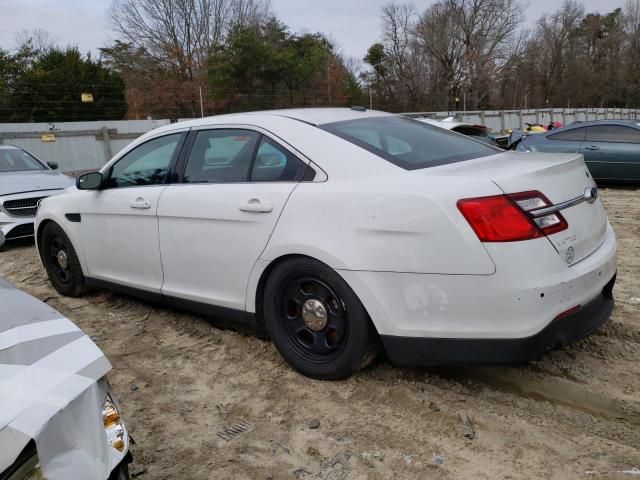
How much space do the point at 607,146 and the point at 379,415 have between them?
963 centimetres

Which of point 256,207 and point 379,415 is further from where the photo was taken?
point 256,207

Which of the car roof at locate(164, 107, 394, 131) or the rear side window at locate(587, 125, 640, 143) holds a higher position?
the car roof at locate(164, 107, 394, 131)

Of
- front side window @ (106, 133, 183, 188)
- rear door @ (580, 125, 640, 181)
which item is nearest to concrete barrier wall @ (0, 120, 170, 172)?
front side window @ (106, 133, 183, 188)

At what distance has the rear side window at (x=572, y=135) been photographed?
1117cm

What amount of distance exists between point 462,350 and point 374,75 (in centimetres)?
5205

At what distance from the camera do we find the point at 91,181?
4.46m

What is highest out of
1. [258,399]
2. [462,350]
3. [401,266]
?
[401,266]

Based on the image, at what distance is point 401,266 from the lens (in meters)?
2.74

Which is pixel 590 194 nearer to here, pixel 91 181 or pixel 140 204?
A: pixel 140 204

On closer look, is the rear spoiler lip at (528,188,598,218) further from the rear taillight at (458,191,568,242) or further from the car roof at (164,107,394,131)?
the car roof at (164,107,394,131)

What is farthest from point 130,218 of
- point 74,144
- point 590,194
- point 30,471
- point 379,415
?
point 74,144

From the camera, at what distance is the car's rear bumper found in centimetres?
262

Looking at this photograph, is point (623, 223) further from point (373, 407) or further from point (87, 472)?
point (87, 472)

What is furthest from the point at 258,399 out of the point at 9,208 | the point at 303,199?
the point at 9,208
